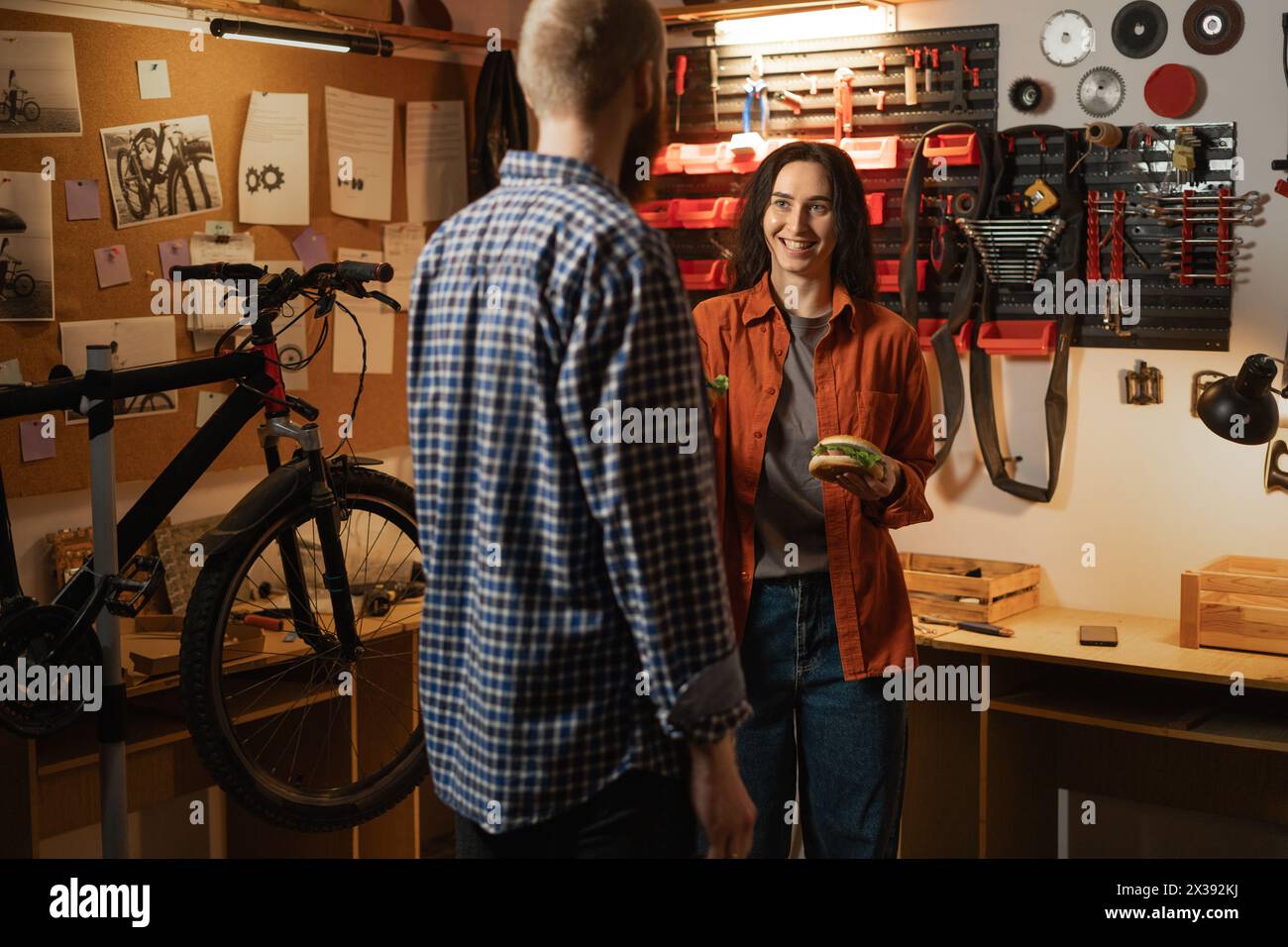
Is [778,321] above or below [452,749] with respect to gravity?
above

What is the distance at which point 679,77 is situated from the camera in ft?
13.4

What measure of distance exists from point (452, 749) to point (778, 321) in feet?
3.76

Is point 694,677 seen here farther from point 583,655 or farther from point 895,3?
point 895,3

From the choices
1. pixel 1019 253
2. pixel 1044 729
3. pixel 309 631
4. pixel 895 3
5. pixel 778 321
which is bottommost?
pixel 1044 729

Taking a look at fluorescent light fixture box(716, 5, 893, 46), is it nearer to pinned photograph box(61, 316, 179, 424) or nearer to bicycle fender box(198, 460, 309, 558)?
pinned photograph box(61, 316, 179, 424)

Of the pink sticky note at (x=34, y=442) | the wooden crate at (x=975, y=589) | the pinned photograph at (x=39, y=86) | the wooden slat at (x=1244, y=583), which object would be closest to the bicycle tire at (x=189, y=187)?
the pinned photograph at (x=39, y=86)

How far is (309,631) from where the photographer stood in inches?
103

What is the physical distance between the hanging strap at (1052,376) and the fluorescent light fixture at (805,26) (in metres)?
0.53

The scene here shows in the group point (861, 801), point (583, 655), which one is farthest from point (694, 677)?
point (861, 801)

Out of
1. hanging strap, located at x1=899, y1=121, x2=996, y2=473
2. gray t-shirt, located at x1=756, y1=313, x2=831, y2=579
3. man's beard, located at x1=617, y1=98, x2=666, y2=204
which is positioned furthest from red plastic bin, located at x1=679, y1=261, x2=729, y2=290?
man's beard, located at x1=617, y1=98, x2=666, y2=204

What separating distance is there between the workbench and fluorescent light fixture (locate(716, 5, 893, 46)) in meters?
1.68

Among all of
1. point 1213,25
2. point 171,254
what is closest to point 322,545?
point 171,254

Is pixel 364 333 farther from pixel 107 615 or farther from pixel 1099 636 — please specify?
pixel 1099 636

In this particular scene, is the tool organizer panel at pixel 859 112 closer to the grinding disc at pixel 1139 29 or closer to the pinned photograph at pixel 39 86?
the grinding disc at pixel 1139 29
